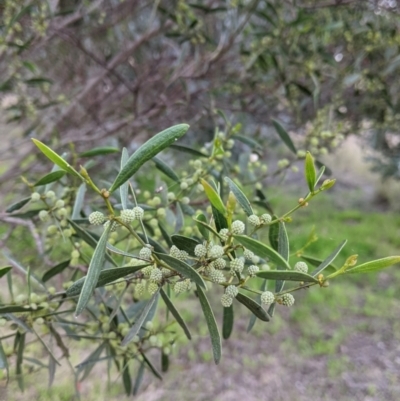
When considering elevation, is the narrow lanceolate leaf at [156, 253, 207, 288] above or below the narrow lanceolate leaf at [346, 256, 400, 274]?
below

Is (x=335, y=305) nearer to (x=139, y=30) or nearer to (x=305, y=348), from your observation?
(x=305, y=348)

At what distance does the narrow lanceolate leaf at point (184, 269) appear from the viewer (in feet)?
1.21

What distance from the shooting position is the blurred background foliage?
1.24 meters

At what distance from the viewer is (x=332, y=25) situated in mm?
1207

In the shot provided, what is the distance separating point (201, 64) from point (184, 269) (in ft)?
4.80

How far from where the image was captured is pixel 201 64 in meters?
1.69

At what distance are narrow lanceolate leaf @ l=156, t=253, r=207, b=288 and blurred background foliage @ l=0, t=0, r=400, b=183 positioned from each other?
2.11ft

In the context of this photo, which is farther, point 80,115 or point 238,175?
point 80,115

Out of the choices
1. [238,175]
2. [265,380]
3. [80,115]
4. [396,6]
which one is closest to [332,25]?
[396,6]

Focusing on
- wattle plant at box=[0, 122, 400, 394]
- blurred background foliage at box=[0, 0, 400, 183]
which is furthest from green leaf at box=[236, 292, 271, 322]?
blurred background foliage at box=[0, 0, 400, 183]

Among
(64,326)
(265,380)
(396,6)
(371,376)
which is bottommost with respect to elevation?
(64,326)

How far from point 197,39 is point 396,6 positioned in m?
0.65

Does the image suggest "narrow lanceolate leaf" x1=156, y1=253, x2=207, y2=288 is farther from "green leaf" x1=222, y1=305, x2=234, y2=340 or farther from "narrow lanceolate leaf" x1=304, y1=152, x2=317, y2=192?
"green leaf" x1=222, y1=305, x2=234, y2=340

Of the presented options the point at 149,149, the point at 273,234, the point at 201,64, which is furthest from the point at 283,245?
the point at 201,64
